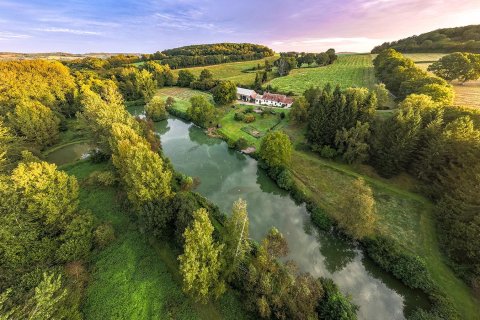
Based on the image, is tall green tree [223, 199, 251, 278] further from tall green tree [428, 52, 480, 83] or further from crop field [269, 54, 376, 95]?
tall green tree [428, 52, 480, 83]

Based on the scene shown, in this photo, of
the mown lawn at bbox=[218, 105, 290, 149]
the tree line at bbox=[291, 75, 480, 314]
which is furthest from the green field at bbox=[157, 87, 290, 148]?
the tree line at bbox=[291, 75, 480, 314]

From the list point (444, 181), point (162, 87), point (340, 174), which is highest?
point (162, 87)

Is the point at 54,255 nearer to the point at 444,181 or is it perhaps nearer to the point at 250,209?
the point at 250,209

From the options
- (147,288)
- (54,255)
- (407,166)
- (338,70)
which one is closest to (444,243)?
(407,166)

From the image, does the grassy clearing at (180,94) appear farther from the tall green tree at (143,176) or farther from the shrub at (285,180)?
the tall green tree at (143,176)

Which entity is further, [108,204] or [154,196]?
[108,204]

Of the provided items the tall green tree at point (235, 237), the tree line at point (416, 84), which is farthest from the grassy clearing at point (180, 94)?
the tall green tree at point (235, 237)

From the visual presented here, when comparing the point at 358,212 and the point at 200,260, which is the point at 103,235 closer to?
the point at 200,260

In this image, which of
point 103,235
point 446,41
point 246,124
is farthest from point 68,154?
point 446,41
